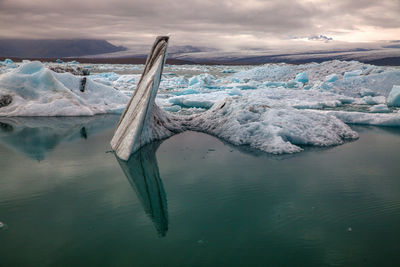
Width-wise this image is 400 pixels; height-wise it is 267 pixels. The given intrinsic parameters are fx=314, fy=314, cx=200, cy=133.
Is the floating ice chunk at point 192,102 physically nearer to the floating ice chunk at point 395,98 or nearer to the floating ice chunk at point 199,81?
the floating ice chunk at point 199,81

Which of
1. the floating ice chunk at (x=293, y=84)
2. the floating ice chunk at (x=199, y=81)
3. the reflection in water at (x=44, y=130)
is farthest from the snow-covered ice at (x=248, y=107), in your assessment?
the floating ice chunk at (x=293, y=84)

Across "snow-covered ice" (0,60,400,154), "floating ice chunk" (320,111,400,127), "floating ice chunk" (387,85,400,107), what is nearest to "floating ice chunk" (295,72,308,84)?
"snow-covered ice" (0,60,400,154)

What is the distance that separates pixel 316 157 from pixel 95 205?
145 inches

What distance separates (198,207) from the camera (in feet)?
11.4

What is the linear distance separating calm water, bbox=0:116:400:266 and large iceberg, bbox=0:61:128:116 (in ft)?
12.0

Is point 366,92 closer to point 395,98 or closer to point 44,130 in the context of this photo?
point 395,98

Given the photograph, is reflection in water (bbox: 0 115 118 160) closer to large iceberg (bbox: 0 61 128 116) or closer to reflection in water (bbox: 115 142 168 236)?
large iceberg (bbox: 0 61 128 116)

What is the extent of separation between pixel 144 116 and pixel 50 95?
236 inches

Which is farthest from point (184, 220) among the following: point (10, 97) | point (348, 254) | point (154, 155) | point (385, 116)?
point (10, 97)

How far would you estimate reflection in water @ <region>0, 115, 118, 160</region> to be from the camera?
241 inches

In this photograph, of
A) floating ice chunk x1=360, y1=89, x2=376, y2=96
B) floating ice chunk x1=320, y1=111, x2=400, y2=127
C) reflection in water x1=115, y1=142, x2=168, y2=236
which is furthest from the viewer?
floating ice chunk x1=360, y1=89, x2=376, y2=96

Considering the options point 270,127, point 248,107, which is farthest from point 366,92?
point 270,127

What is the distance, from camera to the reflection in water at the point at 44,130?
6.13m

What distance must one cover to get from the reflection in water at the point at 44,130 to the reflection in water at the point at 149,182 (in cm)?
167
